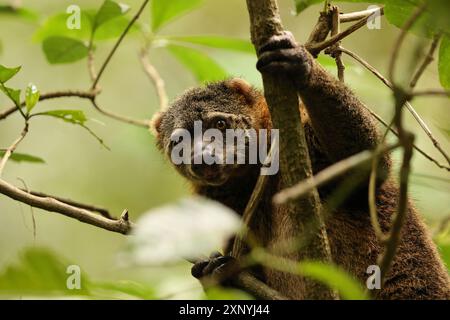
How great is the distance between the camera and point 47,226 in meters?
13.5

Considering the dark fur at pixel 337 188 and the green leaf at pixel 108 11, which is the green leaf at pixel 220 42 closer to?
the dark fur at pixel 337 188

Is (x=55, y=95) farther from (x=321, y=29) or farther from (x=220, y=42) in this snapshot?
(x=321, y=29)

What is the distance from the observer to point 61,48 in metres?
5.64

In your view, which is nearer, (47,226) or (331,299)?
(331,299)

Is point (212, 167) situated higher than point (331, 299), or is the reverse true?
point (212, 167)

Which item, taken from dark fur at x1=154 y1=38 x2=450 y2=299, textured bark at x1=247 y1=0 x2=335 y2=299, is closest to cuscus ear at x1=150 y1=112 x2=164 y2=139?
dark fur at x1=154 y1=38 x2=450 y2=299

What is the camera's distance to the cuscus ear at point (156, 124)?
6.51 metres

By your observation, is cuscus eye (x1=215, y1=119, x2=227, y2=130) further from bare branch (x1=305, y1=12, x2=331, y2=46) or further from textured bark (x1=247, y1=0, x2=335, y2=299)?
textured bark (x1=247, y1=0, x2=335, y2=299)

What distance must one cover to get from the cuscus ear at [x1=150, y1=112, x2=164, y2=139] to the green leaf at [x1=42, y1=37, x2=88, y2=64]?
3.58 ft

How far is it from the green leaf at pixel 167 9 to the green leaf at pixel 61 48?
28.8 inches

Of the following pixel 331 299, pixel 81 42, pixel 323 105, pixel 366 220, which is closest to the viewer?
pixel 331 299

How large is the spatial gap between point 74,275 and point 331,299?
4.23ft
